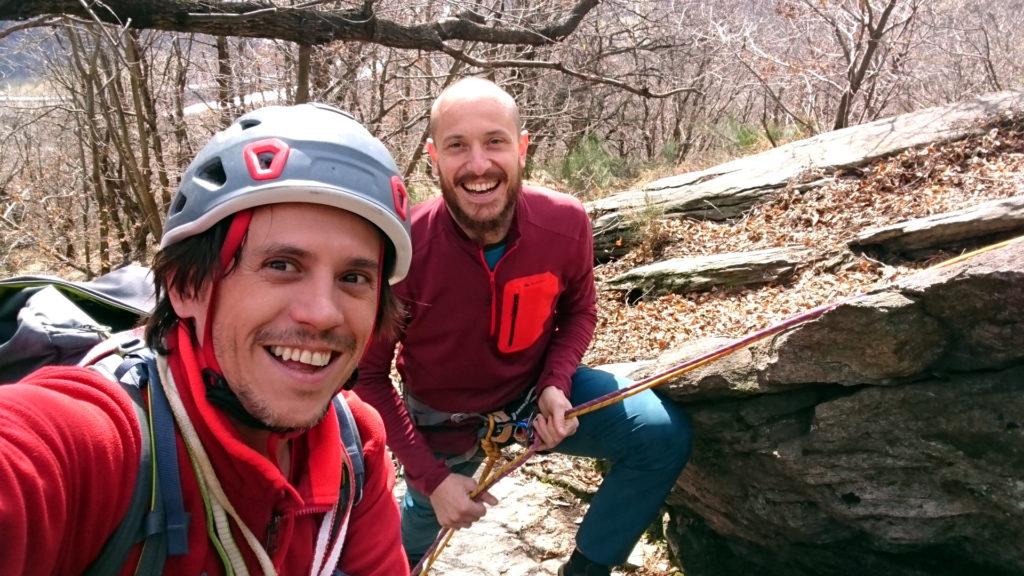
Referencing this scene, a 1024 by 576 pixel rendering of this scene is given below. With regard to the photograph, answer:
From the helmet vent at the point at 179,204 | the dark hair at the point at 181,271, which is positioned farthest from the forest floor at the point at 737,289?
the helmet vent at the point at 179,204

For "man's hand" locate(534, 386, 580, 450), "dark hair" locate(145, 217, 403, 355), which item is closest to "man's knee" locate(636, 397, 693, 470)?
"man's hand" locate(534, 386, 580, 450)

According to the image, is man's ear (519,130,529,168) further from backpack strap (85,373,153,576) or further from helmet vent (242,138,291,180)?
backpack strap (85,373,153,576)

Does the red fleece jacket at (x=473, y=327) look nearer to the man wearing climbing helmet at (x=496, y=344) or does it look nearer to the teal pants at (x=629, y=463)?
the man wearing climbing helmet at (x=496, y=344)

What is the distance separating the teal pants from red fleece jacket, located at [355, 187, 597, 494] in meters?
0.24

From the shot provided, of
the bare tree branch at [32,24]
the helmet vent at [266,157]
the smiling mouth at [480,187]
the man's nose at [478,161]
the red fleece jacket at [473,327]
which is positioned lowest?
the red fleece jacket at [473,327]

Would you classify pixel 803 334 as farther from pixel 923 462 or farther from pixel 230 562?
pixel 230 562

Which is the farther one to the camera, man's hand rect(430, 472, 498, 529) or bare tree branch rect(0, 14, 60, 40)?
bare tree branch rect(0, 14, 60, 40)

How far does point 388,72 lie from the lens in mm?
8859

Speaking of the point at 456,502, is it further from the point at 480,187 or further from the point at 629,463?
the point at 480,187

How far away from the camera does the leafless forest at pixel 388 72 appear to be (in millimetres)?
6551

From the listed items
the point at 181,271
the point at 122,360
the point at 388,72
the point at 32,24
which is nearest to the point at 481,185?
the point at 181,271

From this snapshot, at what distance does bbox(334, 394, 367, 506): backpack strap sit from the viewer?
5.77 feet

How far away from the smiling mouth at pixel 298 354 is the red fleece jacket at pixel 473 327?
1211 millimetres

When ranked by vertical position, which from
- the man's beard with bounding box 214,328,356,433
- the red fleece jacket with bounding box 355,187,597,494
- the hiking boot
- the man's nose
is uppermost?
the man's nose
